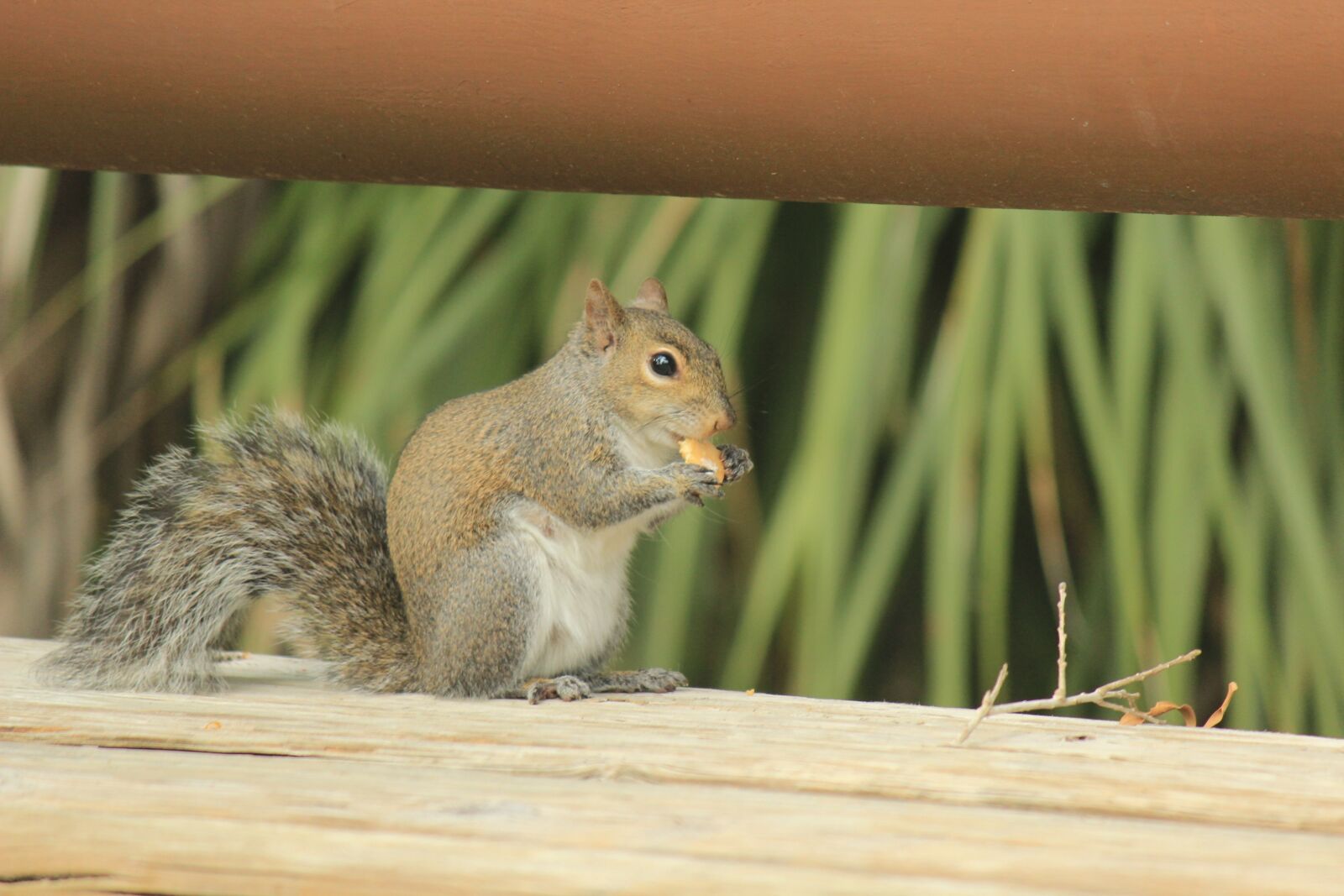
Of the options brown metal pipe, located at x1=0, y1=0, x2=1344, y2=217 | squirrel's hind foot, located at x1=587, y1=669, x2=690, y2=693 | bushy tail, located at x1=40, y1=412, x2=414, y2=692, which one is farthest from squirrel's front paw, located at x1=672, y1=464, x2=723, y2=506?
brown metal pipe, located at x1=0, y1=0, x2=1344, y2=217

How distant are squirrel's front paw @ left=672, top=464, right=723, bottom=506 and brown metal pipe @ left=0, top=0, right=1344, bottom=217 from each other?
0.43 metres

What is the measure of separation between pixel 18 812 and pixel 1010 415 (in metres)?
0.97

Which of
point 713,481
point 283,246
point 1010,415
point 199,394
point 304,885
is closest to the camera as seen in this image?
point 304,885

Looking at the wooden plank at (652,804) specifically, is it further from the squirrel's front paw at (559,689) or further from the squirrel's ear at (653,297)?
the squirrel's ear at (653,297)

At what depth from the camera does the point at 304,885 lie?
0.40m

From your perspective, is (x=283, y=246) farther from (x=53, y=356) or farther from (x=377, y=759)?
(x=377, y=759)

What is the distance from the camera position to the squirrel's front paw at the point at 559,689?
916 mm

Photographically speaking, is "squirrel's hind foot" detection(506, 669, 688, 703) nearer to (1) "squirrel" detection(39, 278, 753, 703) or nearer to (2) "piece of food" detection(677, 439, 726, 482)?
(1) "squirrel" detection(39, 278, 753, 703)

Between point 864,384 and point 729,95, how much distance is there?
82cm

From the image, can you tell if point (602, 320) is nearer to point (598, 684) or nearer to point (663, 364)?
point (663, 364)

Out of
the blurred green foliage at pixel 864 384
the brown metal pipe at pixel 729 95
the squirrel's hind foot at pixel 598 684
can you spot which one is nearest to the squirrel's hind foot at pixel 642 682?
the squirrel's hind foot at pixel 598 684

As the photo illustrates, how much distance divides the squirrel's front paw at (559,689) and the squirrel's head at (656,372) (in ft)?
0.69

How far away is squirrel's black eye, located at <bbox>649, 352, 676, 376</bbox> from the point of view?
1.05 meters

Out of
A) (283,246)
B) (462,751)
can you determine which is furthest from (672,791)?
(283,246)
